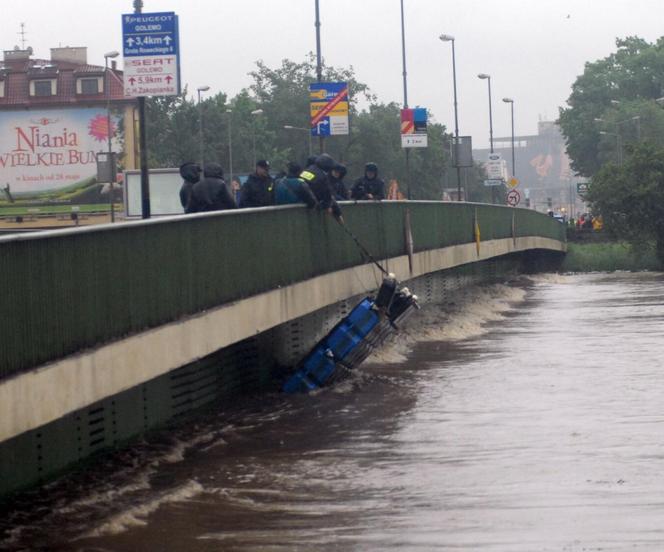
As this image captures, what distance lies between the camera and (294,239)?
60.2 feet

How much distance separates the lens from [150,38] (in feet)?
51.2

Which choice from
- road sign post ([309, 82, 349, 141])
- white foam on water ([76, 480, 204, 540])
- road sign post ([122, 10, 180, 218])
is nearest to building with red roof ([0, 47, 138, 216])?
road sign post ([309, 82, 349, 141])

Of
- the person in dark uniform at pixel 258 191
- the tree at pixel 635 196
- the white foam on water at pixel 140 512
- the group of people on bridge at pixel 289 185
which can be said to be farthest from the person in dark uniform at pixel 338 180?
the tree at pixel 635 196

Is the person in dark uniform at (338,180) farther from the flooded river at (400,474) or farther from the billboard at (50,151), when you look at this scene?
the billboard at (50,151)

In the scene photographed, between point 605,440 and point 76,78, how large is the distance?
304 feet

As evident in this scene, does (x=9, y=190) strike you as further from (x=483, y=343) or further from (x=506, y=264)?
(x=483, y=343)

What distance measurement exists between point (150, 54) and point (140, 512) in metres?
5.44

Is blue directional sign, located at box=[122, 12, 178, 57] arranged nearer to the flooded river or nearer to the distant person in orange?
the flooded river

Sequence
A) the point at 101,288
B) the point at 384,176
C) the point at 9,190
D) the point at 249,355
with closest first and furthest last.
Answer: the point at 101,288 < the point at 249,355 < the point at 9,190 < the point at 384,176

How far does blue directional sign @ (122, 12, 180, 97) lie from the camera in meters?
15.5

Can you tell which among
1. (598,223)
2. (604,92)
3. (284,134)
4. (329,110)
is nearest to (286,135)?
(284,134)

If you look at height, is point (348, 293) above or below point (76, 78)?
below

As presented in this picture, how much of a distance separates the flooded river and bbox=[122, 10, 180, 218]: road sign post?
3.14 meters

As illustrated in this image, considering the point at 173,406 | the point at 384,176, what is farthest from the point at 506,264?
the point at 384,176
